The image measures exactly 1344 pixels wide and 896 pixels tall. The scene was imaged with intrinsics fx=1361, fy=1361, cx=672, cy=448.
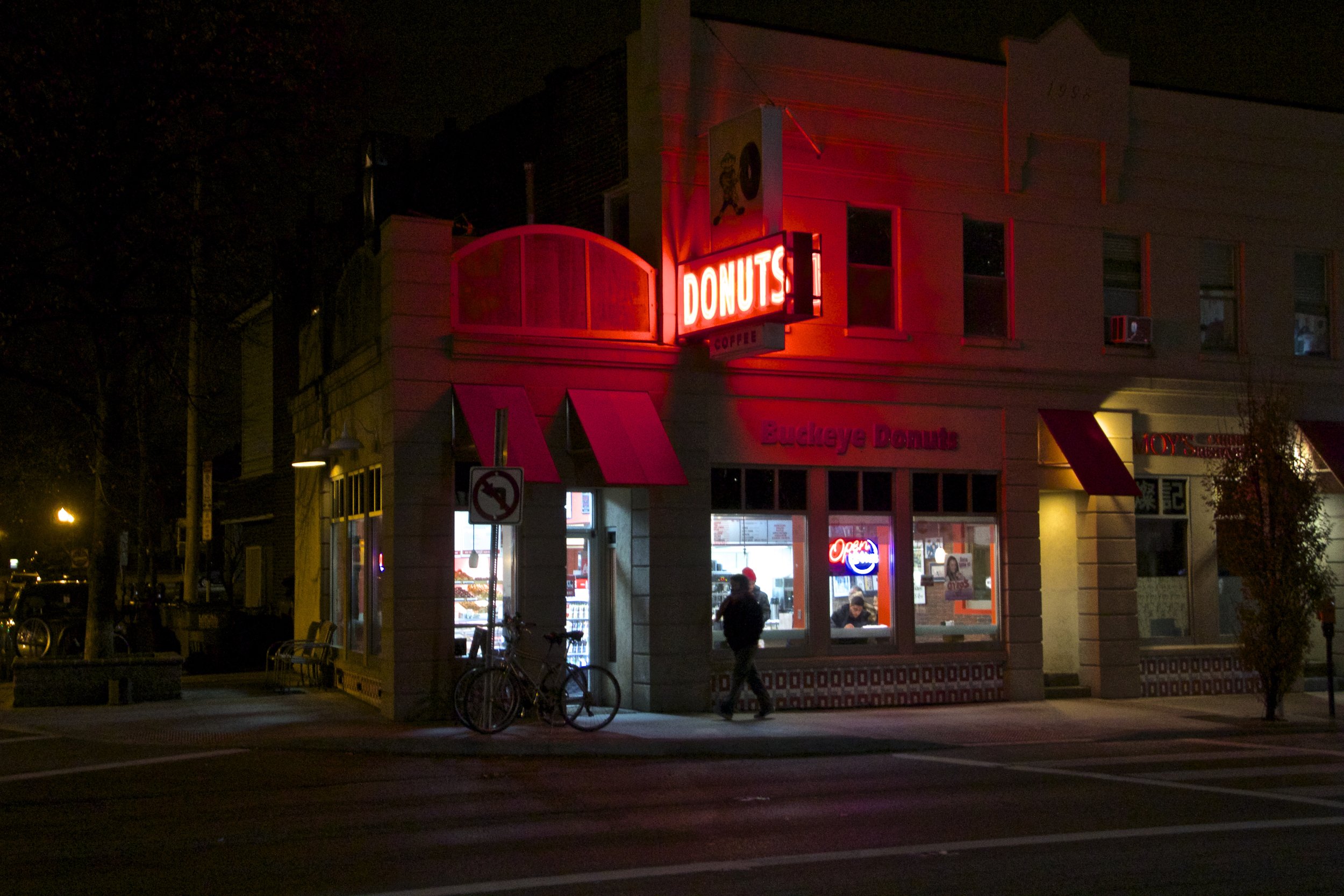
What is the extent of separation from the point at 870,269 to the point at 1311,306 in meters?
8.32

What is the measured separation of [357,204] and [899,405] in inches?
517

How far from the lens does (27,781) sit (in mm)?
12047

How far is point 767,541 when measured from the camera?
1848cm

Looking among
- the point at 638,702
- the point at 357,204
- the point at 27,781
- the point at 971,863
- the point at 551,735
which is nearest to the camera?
the point at 971,863

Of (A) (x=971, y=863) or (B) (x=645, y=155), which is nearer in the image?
(A) (x=971, y=863)

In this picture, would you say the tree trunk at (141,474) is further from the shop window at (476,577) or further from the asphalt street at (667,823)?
the asphalt street at (667,823)

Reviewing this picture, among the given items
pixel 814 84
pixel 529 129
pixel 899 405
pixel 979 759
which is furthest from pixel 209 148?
pixel 979 759

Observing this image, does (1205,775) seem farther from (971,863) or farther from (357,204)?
(357,204)

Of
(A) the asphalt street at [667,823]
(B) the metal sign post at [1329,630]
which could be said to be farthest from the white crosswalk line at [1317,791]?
(B) the metal sign post at [1329,630]

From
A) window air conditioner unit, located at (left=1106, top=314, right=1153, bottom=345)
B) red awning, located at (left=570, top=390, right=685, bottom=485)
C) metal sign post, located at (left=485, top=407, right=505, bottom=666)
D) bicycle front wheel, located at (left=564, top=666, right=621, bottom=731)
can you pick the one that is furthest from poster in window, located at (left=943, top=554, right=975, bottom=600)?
metal sign post, located at (left=485, top=407, right=505, bottom=666)

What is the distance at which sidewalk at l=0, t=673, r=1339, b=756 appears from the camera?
14.5 m

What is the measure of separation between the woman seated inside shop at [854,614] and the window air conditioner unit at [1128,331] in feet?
18.4

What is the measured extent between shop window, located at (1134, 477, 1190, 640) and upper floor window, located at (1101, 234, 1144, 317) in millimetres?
2651

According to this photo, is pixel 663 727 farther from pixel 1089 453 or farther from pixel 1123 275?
pixel 1123 275
